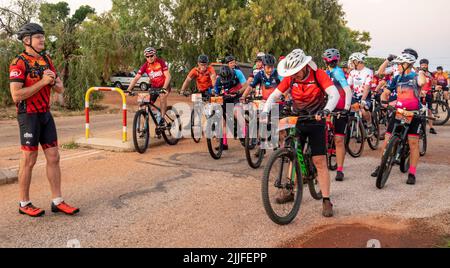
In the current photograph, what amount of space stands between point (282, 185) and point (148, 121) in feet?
15.8

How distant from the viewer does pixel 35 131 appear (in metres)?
4.94

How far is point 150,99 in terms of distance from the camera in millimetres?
9344

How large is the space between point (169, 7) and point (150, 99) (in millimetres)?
25626

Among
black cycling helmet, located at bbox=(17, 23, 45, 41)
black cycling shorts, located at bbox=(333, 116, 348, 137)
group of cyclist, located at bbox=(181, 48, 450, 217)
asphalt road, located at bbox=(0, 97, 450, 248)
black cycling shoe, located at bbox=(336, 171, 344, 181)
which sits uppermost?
black cycling helmet, located at bbox=(17, 23, 45, 41)

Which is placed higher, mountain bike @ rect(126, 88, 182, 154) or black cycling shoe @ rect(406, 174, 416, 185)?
mountain bike @ rect(126, 88, 182, 154)

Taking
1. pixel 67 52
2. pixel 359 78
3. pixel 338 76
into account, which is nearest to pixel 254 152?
pixel 338 76

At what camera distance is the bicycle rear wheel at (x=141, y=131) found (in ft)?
29.2

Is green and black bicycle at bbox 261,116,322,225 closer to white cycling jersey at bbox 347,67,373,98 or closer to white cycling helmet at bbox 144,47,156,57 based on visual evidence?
white cycling jersey at bbox 347,67,373,98

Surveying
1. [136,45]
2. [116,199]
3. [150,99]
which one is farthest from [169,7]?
[116,199]

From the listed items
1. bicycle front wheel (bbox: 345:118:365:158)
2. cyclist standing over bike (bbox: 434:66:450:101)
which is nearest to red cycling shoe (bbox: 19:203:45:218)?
bicycle front wheel (bbox: 345:118:365:158)

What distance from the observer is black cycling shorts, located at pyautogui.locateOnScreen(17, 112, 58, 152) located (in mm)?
4918

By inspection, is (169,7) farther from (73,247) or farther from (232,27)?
(73,247)

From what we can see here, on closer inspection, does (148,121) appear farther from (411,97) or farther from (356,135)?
(411,97)

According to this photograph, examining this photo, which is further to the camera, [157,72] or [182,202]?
[157,72]
